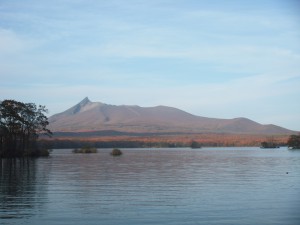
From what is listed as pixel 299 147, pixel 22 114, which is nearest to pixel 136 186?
pixel 22 114

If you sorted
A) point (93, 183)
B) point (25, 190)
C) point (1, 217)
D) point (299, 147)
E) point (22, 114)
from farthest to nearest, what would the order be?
1. point (299, 147)
2. point (22, 114)
3. point (93, 183)
4. point (25, 190)
5. point (1, 217)

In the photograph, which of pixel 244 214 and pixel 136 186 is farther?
pixel 136 186

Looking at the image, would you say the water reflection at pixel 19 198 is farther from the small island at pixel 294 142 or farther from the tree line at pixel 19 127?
the small island at pixel 294 142

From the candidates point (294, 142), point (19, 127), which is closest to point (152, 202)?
point (19, 127)

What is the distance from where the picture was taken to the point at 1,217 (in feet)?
68.7

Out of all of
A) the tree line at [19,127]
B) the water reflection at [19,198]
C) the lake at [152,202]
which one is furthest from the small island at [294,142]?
the water reflection at [19,198]

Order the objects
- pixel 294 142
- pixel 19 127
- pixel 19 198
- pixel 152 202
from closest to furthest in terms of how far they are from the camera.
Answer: pixel 152 202, pixel 19 198, pixel 19 127, pixel 294 142

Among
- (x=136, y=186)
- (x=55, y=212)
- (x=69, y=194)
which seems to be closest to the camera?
(x=55, y=212)

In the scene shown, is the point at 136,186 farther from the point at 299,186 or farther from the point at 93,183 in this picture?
the point at 299,186

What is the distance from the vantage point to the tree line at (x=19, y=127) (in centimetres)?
9131

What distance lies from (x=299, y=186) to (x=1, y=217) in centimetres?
2130

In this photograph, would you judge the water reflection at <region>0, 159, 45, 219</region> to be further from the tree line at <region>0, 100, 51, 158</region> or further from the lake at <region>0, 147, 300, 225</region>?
the tree line at <region>0, 100, 51, 158</region>

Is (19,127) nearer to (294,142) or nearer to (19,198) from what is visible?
(19,198)

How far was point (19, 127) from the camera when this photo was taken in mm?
94875
